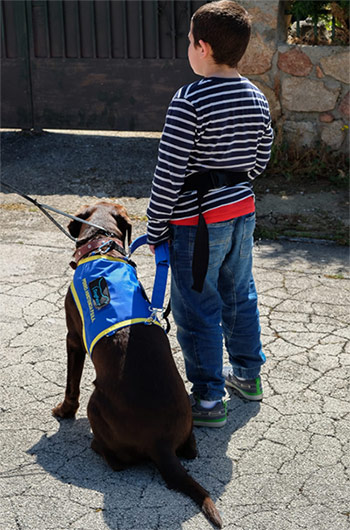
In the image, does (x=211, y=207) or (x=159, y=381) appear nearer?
(x=159, y=381)

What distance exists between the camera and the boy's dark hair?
9.63ft

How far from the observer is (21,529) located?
8.95 feet

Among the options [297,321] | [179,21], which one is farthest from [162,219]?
[179,21]

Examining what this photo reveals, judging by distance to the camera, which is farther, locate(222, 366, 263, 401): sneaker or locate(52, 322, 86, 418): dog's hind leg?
locate(222, 366, 263, 401): sneaker

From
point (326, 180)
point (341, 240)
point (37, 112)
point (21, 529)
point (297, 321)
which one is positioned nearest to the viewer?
point (21, 529)

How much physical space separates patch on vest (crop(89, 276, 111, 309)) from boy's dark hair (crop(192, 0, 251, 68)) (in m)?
1.08

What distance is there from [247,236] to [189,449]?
1004 mm

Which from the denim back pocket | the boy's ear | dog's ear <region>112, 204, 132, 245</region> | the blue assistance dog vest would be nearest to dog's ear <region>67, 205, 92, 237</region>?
dog's ear <region>112, 204, 132, 245</region>

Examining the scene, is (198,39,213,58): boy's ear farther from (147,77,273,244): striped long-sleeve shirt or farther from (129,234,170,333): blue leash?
(129,234,170,333): blue leash

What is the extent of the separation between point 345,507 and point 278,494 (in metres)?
0.27

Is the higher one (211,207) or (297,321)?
(211,207)

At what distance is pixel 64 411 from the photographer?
138 inches

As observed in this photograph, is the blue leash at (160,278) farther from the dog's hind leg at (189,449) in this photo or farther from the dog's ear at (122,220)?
the dog's hind leg at (189,449)

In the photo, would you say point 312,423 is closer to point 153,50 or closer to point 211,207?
point 211,207
